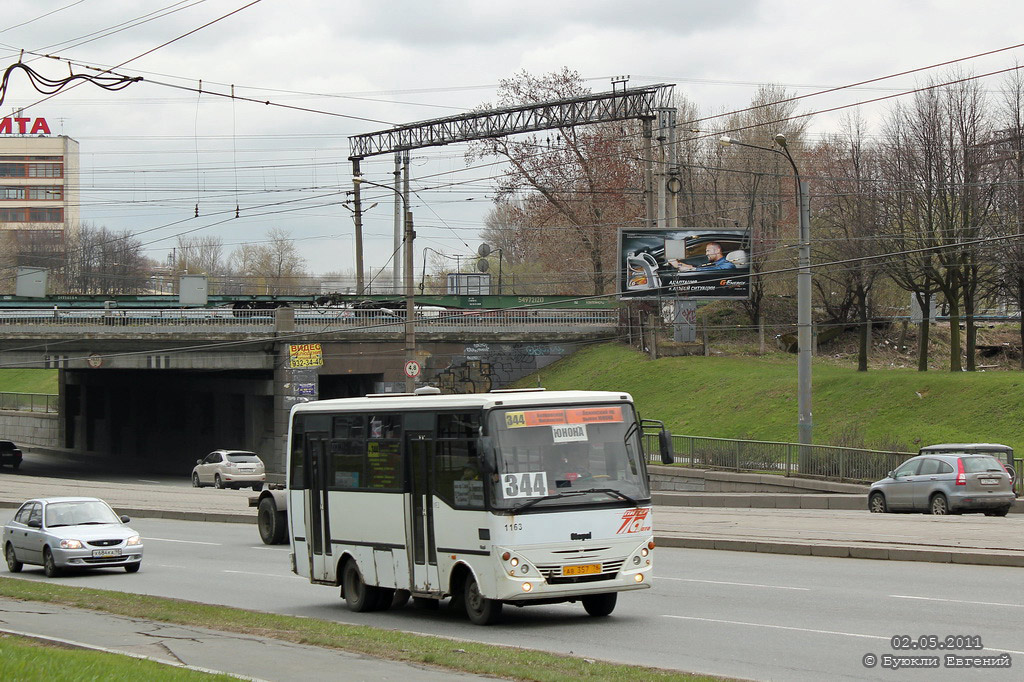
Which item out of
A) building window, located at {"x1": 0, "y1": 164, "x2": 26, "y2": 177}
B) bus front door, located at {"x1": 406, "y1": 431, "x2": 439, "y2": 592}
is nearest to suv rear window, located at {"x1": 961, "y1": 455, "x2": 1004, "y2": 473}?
bus front door, located at {"x1": 406, "y1": 431, "x2": 439, "y2": 592}

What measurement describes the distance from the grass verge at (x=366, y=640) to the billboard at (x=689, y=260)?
116ft

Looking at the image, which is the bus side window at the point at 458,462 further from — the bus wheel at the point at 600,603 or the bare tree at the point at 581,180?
the bare tree at the point at 581,180

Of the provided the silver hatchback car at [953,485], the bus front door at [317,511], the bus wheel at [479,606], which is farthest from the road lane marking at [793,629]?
the silver hatchback car at [953,485]

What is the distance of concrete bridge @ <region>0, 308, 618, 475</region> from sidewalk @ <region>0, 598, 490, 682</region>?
110 ft

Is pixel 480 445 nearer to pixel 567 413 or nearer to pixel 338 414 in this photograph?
pixel 567 413

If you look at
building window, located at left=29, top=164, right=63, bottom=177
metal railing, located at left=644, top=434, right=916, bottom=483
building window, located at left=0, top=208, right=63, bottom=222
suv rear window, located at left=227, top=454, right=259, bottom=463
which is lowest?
suv rear window, located at left=227, top=454, right=259, bottom=463

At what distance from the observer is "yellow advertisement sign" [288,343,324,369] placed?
177ft

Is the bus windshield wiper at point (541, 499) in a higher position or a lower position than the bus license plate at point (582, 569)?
higher

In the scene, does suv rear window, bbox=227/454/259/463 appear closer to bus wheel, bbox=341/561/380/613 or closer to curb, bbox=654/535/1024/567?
curb, bbox=654/535/1024/567

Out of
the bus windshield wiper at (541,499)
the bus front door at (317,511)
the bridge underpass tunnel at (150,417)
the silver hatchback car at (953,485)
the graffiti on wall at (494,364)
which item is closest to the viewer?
the bus windshield wiper at (541,499)

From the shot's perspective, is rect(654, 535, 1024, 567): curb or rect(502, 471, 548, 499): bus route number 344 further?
rect(654, 535, 1024, 567): curb

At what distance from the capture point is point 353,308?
187 ft

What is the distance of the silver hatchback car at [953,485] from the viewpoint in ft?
84.3

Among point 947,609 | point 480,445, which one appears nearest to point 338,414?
point 480,445
